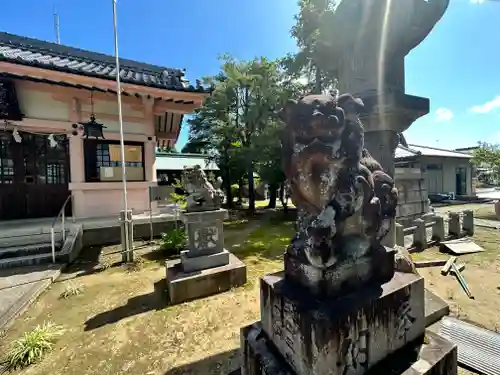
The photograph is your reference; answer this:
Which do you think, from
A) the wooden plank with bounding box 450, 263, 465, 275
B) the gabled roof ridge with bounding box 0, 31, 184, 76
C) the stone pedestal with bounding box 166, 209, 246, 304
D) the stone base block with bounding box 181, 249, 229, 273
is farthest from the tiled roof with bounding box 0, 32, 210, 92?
the wooden plank with bounding box 450, 263, 465, 275

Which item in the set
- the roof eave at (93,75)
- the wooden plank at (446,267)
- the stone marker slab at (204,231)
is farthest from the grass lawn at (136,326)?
the roof eave at (93,75)

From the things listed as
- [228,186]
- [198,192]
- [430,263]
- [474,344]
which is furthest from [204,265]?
[228,186]

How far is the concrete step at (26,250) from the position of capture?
17.5 feet

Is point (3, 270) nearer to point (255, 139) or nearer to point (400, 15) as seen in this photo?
point (400, 15)

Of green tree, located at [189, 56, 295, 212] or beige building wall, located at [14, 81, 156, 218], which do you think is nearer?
beige building wall, located at [14, 81, 156, 218]

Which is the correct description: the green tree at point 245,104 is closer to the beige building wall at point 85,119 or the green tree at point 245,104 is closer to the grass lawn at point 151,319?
the beige building wall at point 85,119

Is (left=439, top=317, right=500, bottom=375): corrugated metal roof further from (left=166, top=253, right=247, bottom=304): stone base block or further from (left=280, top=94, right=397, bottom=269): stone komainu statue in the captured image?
(left=166, top=253, right=247, bottom=304): stone base block

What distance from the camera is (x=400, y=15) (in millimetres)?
3150

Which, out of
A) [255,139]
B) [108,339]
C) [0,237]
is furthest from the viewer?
[255,139]

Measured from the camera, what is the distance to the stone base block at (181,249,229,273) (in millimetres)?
4277

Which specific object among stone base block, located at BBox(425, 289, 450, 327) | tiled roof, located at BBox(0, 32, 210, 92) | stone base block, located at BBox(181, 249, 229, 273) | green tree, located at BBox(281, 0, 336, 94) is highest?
green tree, located at BBox(281, 0, 336, 94)

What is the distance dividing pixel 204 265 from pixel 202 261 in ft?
0.26

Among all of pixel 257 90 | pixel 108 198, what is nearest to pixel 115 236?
pixel 108 198

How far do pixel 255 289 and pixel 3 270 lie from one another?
518 centimetres
